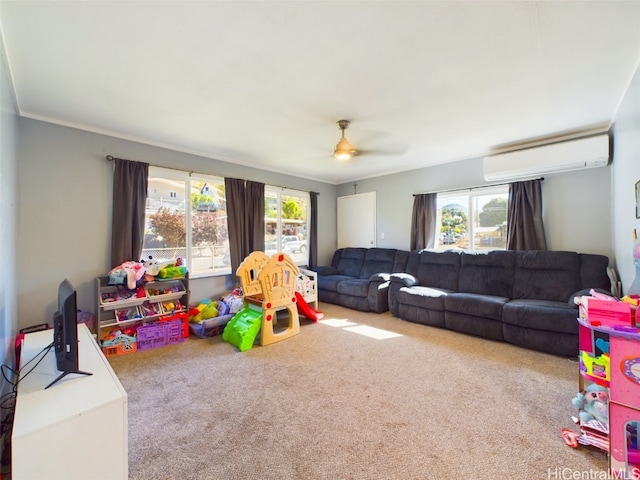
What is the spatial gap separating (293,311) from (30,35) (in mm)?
3240

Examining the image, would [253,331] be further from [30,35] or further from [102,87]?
[30,35]

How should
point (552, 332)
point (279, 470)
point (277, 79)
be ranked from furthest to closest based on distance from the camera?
1. point (552, 332)
2. point (277, 79)
3. point (279, 470)

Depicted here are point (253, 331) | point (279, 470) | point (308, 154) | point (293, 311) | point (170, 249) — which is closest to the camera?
point (279, 470)

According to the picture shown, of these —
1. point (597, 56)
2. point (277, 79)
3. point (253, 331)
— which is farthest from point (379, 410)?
point (597, 56)

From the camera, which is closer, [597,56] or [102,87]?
[597,56]

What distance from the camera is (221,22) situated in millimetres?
1593

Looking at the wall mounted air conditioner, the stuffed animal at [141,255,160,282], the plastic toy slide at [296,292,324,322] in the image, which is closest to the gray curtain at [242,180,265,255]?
the plastic toy slide at [296,292,324,322]

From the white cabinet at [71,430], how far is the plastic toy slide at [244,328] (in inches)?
67.3

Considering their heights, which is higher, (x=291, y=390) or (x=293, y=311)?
(x=293, y=311)

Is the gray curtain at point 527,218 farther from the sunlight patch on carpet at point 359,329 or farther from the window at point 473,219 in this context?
the sunlight patch on carpet at point 359,329

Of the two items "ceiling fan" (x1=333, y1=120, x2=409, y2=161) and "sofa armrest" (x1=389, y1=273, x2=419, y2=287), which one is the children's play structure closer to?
"ceiling fan" (x1=333, y1=120, x2=409, y2=161)

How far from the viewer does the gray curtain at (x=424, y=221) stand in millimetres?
4754

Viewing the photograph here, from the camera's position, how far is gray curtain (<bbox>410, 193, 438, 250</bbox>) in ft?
15.6

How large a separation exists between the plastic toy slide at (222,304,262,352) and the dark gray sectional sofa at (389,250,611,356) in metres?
2.08
